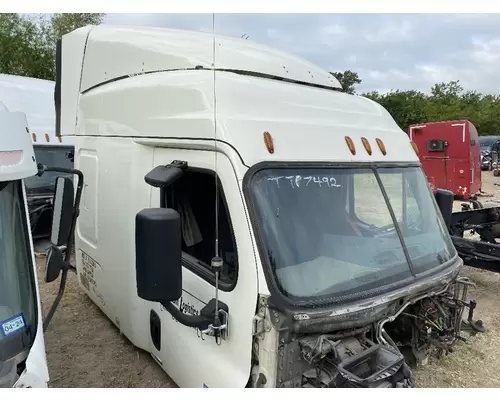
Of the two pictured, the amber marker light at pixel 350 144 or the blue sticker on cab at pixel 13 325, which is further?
the amber marker light at pixel 350 144

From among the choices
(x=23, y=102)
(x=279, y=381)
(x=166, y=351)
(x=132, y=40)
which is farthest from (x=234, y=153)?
(x=23, y=102)

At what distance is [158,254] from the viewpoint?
87.8 inches

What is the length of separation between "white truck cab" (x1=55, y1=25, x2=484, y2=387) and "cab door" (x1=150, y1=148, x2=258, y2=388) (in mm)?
12

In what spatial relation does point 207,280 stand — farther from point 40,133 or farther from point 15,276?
point 40,133

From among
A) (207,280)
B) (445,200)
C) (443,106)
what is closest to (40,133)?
(207,280)

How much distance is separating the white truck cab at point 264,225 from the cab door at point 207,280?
0.01 meters

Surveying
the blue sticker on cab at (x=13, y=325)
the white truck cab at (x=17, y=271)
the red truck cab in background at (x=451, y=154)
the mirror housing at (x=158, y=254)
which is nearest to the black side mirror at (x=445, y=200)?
the mirror housing at (x=158, y=254)

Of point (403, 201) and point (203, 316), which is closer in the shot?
point (203, 316)

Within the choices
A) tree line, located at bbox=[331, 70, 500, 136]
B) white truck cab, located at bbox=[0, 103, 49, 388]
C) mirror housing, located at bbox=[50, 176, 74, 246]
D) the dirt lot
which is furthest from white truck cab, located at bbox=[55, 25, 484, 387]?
tree line, located at bbox=[331, 70, 500, 136]

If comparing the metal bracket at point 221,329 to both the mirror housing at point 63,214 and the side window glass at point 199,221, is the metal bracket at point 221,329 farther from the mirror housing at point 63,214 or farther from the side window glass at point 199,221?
the mirror housing at point 63,214

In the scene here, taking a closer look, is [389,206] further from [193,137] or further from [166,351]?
[166,351]

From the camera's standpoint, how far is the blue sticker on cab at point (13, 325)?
7.35 feet

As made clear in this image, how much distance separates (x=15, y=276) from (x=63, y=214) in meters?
0.48

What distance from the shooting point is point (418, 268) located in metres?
3.01
